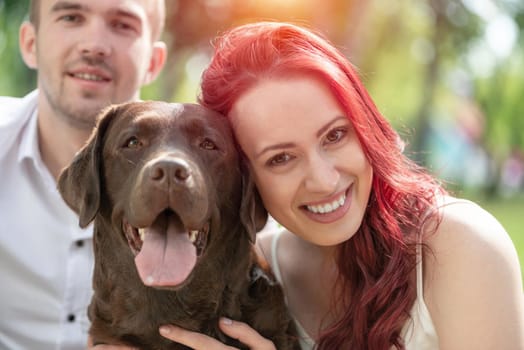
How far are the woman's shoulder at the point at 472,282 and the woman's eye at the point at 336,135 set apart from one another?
1.86 feet

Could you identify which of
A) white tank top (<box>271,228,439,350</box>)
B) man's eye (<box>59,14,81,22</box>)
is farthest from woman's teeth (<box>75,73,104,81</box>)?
white tank top (<box>271,228,439,350</box>)

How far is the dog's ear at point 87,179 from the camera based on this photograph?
3.08 m

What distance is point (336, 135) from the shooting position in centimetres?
316

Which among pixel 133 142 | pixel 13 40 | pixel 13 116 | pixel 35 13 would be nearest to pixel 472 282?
pixel 133 142

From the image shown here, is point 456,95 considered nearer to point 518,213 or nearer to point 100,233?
point 518,213

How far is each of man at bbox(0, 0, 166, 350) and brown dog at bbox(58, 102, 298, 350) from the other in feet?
2.48

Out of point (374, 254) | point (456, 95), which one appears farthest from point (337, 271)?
point (456, 95)

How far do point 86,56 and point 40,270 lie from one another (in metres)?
1.23

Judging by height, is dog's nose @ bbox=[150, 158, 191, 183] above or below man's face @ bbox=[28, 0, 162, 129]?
below

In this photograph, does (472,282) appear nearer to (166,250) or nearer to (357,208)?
(357,208)

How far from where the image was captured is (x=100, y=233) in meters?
3.21

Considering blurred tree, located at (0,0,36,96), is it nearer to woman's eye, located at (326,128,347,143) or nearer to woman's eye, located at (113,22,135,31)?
woman's eye, located at (113,22,135,31)

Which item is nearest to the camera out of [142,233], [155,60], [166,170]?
[166,170]

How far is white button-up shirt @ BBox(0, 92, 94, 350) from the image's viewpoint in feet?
12.8
